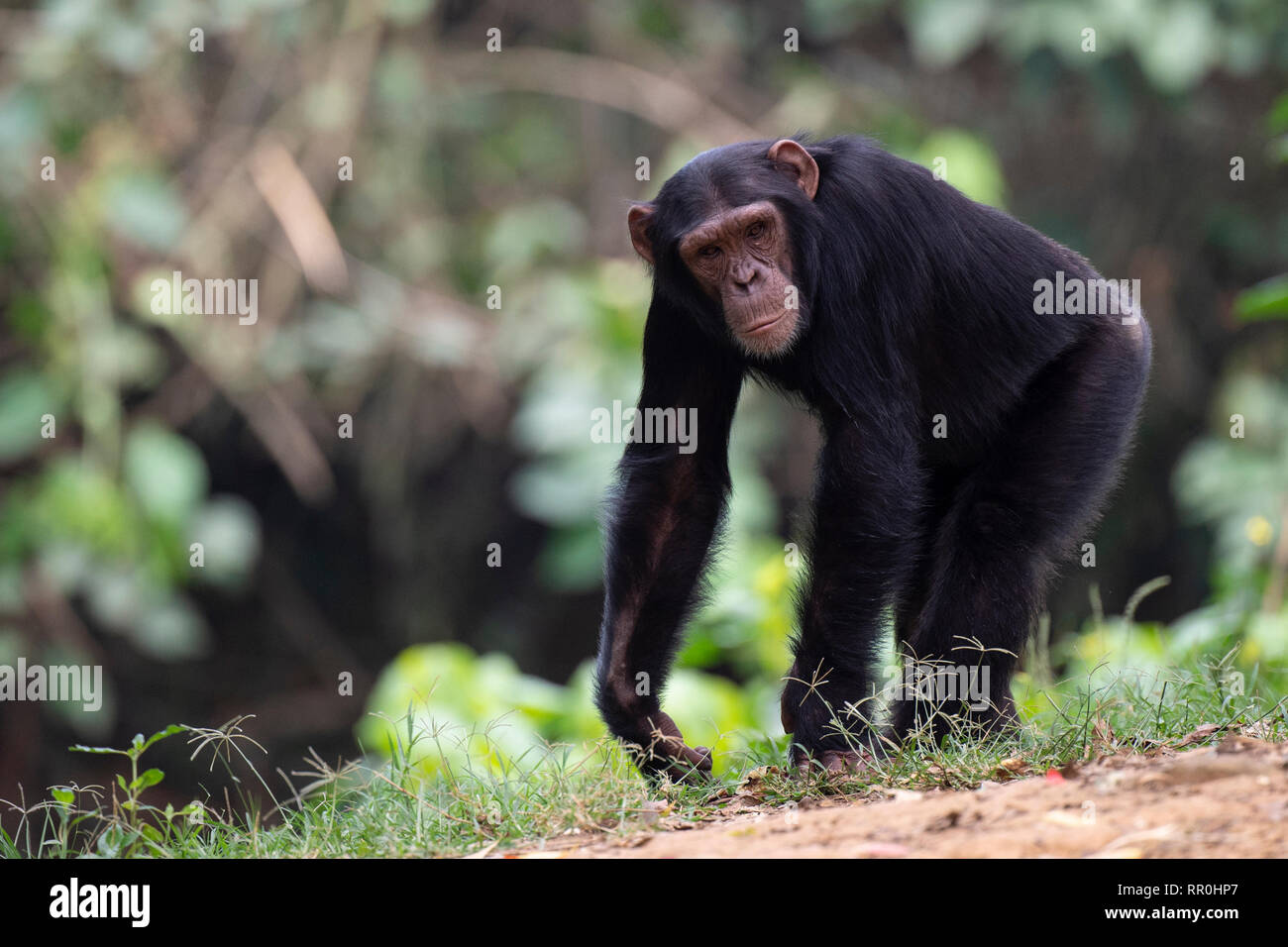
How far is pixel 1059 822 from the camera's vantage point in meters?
3.76

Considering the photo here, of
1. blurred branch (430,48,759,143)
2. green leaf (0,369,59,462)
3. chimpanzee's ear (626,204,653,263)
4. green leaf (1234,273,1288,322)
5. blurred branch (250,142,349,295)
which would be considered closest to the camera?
chimpanzee's ear (626,204,653,263)

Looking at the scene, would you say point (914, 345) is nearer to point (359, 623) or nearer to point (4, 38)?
point (4, 38)

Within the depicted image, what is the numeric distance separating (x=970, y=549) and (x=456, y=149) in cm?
943

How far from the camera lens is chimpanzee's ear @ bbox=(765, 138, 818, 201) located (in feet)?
18.0

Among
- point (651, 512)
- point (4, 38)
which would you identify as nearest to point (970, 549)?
point (651, 512)

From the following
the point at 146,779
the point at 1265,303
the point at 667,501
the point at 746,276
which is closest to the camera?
the point at 146,779

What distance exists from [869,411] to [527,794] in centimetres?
182

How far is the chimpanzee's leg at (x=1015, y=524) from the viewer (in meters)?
5.39

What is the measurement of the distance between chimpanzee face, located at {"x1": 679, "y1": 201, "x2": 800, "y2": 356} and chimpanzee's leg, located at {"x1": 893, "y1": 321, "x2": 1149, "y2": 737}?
3.55ft

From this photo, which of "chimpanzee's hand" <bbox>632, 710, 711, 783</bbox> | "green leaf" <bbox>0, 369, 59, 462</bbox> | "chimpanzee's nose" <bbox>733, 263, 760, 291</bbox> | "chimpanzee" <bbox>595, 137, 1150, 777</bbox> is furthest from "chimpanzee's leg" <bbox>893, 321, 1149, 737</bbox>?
"green leaf" <bbox>0, 369, 59, 462</bbox>

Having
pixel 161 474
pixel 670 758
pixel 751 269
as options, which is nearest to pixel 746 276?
pixel 751 269

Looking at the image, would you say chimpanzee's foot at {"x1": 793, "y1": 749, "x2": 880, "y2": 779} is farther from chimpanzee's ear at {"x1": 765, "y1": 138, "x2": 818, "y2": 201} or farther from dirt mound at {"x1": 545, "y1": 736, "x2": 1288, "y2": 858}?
chimpanzee's ear at {"x1": 765, "y1": 138, "x2": 818, "y2": 201}

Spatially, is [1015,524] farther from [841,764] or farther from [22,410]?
[22,410]

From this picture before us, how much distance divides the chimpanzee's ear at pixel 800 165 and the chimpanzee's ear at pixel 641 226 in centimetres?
55
